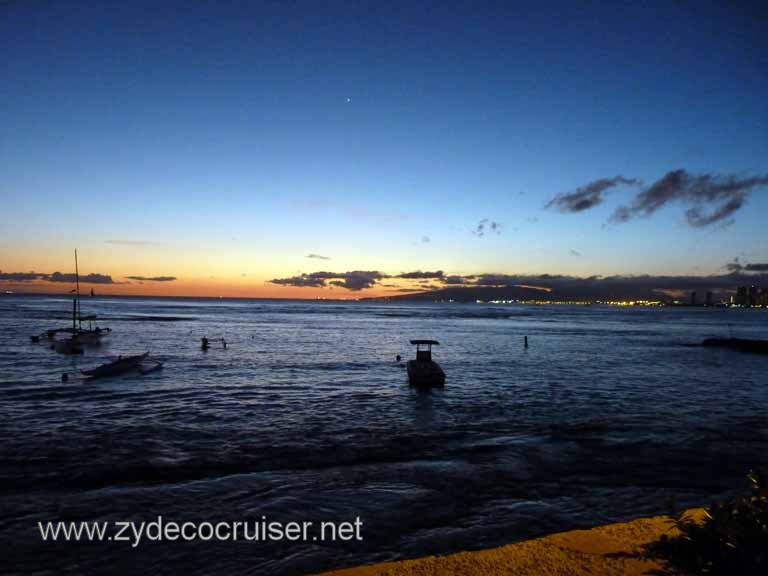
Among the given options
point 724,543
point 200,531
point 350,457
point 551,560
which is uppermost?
point 724,543

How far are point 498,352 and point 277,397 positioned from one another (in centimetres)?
3679

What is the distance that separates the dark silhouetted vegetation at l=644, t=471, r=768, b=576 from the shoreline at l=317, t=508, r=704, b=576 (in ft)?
1.02

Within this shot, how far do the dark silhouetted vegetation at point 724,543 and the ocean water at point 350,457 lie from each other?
4.58 meters

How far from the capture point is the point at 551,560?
7168mm

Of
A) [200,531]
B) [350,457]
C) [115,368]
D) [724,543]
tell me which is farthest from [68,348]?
[724,543]

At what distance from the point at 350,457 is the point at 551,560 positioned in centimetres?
1148

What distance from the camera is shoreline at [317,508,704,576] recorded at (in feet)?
22.4

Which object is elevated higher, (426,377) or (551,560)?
(551,560)

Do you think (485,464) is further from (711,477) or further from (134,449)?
(134,449)

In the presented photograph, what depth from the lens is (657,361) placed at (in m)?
51.3

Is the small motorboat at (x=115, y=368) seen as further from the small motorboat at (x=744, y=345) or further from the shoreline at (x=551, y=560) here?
the small motorboat at (x=744, y=345)

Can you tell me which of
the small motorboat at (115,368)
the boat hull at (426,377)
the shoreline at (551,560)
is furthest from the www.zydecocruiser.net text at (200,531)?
the small motorboat at (115,368)

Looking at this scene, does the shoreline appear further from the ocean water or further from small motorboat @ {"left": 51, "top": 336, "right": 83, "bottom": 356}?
small motorboat @ {"left": 51, "top": 336, "right": 83, "bottom": 356}

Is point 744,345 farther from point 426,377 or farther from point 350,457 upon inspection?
point 350,457
